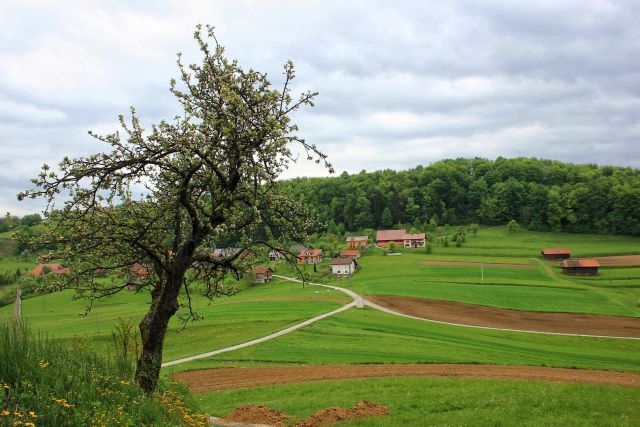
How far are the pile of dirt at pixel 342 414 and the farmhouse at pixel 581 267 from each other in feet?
296

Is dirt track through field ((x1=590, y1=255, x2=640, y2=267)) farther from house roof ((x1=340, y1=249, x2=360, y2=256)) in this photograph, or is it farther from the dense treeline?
house roof ((x1=340, y1=249, x2=360, y2=256))

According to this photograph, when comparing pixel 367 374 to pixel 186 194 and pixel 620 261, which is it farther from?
pixel 620 261

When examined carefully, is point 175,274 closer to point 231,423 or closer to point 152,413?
point 152,413

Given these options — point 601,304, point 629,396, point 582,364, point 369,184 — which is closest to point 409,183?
point 369,184

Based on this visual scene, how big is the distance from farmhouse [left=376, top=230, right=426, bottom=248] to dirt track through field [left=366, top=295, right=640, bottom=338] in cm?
7155

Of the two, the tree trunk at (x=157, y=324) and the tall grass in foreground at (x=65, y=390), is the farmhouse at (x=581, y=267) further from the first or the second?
the tall grass in foreground at (x=65, y=390)

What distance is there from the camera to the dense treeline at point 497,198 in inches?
5364

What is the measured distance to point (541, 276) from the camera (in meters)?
86.1

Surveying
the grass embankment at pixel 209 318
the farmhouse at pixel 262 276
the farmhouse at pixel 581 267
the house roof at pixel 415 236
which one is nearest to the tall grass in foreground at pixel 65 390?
the grass embankment at pixel 209 318

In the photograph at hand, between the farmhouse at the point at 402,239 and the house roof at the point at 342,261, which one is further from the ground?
the farmhouse at the point at 402,239

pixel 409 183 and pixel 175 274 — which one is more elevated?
pixel 409 183

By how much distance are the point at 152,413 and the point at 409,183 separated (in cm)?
18429

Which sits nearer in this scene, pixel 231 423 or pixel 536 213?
pixel 231 423

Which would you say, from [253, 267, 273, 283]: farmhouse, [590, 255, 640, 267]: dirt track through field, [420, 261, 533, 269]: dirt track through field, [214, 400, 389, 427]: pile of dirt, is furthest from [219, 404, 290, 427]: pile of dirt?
[590, 255, 640, 267]: dirt track through field
